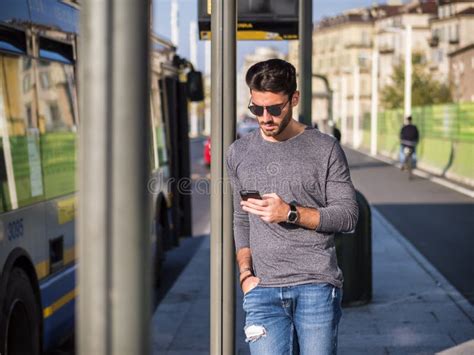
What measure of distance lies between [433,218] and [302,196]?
18.8 m

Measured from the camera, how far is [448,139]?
39.2 meters

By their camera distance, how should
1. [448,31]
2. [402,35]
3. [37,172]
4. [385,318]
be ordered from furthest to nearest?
[402,35], [448,31], [385,318], [37,172]

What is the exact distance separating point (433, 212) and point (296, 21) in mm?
13907

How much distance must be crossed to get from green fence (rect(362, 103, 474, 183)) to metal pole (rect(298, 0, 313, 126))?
24.2 m

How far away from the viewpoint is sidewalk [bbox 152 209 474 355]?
9398mm

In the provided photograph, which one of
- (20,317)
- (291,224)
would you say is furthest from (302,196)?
(20,317)

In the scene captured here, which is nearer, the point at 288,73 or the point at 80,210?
the point at 80,210

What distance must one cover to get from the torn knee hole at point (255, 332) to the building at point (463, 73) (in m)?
85.8

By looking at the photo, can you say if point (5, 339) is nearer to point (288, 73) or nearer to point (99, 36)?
point (288, 73)

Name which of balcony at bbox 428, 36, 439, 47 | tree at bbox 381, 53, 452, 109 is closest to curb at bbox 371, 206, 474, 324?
tree at bbox 381, 53, 452, 109

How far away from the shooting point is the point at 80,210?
213cm

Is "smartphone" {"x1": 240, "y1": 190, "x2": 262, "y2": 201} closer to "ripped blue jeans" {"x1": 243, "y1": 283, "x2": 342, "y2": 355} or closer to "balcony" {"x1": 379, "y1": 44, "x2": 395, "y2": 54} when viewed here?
"ripped blue jeans" {"x1": 243, "y1": 283, "x2": 342, "y2": 355}

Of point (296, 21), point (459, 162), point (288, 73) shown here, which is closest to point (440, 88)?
point (459, 162)

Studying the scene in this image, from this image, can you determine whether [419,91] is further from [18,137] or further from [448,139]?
[18,137]
